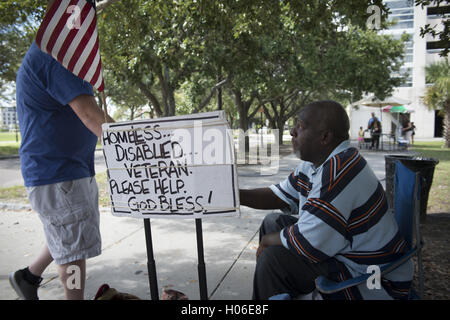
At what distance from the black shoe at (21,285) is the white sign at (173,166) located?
1.07m

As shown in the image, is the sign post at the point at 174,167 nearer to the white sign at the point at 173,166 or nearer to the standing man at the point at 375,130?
the white sign at the point at 173,166

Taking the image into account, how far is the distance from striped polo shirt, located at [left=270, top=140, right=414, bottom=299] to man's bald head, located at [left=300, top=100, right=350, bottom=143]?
0.15 meters

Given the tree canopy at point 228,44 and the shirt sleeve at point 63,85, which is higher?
the tree canopy at point 228,44

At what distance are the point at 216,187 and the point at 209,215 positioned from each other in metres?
0.17

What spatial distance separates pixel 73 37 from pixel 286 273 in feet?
5.92

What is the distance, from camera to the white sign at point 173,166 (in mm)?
1854

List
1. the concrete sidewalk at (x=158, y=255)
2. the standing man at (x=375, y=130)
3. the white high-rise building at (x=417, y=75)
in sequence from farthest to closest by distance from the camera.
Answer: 1. the white high-rise building at (x=417, y=75)
2. the standing man at (x=375, y=130)
3. the concrete sidewalk at (x=158, y=255)

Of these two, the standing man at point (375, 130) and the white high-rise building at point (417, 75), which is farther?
the white high-rise building at point (417, 75)

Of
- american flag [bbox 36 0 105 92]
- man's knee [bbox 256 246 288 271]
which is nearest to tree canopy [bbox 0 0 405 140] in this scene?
american flag [bbox 36 0 105 92]

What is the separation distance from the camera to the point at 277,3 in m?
5.23

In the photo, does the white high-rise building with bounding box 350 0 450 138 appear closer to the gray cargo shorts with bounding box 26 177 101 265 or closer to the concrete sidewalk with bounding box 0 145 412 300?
the concrete sidewalk with bounding box 0 145 412 300

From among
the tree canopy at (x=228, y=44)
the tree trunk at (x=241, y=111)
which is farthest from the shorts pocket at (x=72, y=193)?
the tree trunk at (x=241, y=111)

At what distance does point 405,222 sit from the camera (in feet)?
6.57

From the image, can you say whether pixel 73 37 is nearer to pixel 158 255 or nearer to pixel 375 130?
pixel 158 255
